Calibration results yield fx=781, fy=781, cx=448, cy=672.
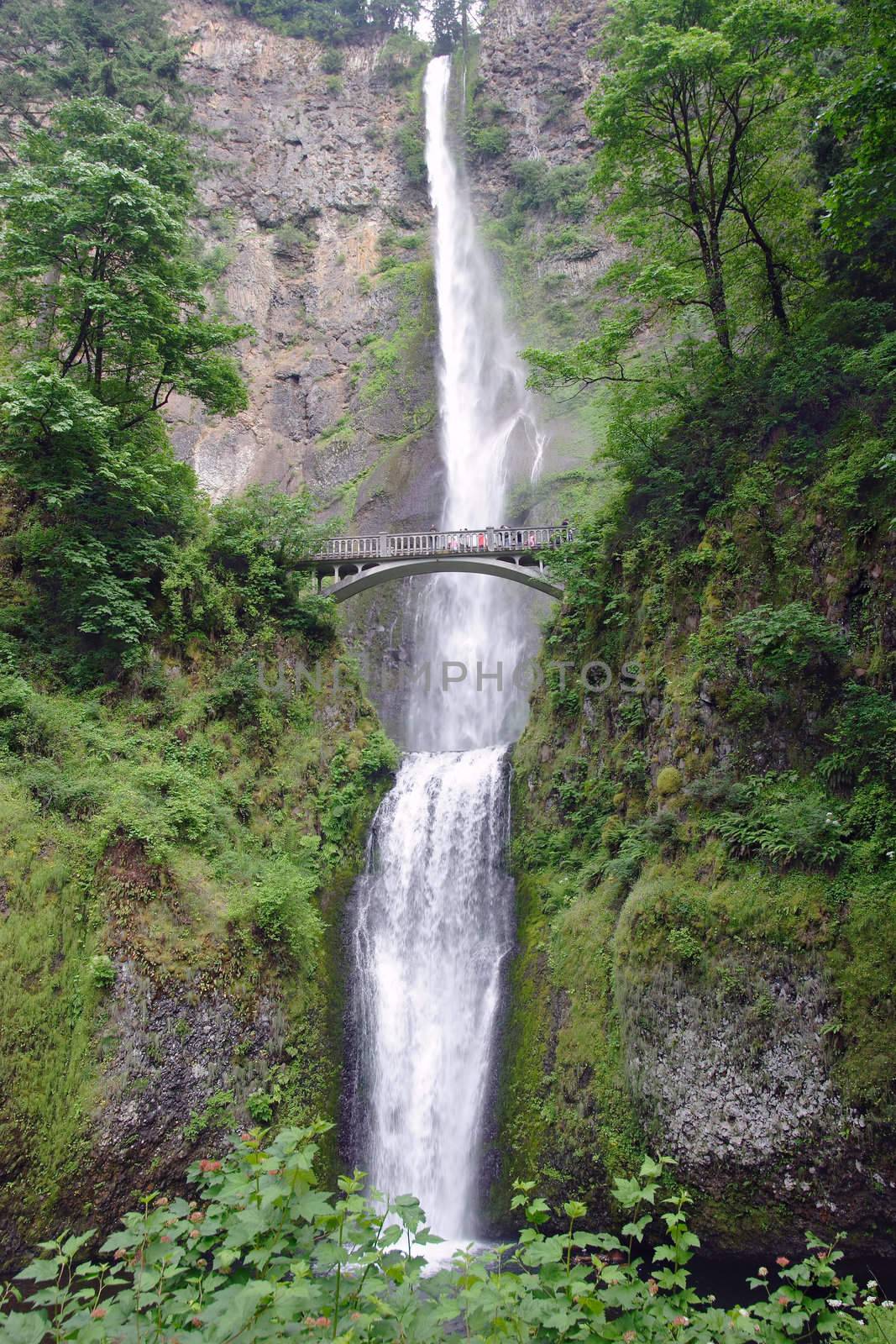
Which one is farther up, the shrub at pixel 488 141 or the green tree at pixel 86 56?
the shrub at pixel 488 141

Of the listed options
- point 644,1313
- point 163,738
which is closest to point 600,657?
point 163,738

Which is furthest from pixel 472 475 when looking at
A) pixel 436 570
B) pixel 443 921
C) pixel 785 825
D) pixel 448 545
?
pixel 785 825

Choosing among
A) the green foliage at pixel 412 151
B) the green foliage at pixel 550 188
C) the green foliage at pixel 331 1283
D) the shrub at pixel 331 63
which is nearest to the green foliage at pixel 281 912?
the green foliage at pixel 331 1283

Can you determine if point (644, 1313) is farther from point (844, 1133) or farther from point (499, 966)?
point (499, 966)

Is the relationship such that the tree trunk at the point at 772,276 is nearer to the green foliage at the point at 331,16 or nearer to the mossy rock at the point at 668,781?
the mossy rock at the point at 668,781

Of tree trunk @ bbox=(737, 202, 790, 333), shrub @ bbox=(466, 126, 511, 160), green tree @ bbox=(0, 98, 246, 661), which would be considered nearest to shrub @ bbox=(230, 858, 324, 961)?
green tree @ bbox=(0, 98, 246, 661)

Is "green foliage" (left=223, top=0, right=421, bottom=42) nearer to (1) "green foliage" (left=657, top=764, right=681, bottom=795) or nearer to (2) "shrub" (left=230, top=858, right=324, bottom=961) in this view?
(2) "shrub" (left=230, top=858, right=324, bottom=961)
